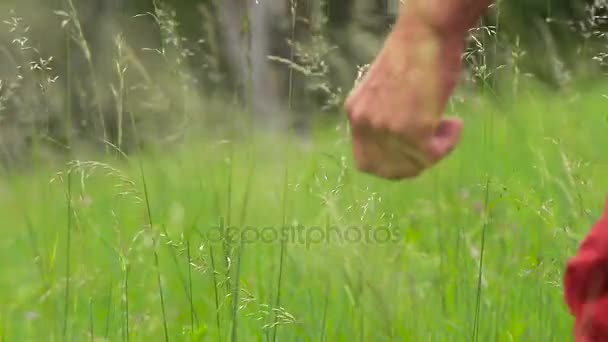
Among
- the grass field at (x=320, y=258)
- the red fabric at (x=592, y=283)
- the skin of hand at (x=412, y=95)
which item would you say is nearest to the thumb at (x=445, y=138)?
the skin of hand at (x=412, y=95)

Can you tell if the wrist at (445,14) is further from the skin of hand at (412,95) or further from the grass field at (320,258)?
the grass field at (320,258)

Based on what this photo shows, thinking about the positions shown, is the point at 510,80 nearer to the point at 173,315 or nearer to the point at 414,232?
the point at 414,232

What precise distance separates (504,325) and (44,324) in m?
0.87

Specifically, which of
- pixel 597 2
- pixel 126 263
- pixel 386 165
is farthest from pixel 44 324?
pixel 597 2

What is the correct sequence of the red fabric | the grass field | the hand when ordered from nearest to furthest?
the red fabric
the hand
the grass field

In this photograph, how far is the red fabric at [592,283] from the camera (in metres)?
0.81

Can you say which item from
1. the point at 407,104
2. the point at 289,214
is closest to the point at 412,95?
the point at 407,104

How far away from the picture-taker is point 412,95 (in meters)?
0.95

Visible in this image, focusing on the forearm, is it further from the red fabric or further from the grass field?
the grass field

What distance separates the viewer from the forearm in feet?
3.28

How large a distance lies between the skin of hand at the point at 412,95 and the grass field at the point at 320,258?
480 millimetres

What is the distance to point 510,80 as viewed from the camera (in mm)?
1895

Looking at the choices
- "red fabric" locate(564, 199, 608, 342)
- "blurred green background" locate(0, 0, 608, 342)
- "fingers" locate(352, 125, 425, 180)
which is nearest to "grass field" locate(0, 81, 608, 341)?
"blurred green background" locate(0, 0, 608, 342)

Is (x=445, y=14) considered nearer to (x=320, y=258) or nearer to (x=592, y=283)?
(x=592, y=283)
